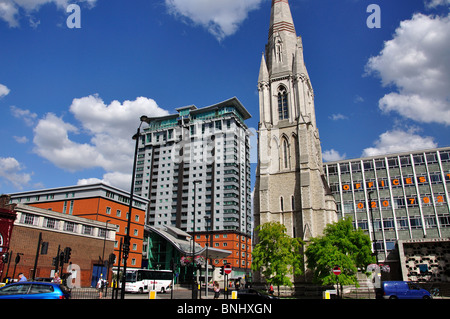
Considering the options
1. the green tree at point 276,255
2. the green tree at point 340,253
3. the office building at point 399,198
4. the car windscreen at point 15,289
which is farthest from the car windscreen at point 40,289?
the office building at point 399,198

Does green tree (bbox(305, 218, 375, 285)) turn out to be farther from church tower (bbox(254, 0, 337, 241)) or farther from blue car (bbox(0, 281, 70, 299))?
blue car (bbox(0, 281, 70, 299))

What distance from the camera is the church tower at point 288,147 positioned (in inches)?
1820

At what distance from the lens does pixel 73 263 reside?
44.2 meters

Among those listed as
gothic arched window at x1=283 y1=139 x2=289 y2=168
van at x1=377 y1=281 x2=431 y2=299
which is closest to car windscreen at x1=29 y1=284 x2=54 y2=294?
van at x1=377 y1=281 x2=431 y2=299

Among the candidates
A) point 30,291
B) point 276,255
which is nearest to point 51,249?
point 276,255

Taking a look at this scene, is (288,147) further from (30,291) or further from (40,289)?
(30,291)

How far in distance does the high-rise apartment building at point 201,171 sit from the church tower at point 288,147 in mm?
46590

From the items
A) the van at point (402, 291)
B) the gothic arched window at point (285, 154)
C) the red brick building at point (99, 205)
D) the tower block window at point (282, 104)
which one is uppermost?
the tower block window at point (282, 104)

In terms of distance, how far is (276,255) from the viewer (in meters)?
37.5

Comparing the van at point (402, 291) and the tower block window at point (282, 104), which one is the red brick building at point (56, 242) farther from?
the tower block window at point (282, 104)

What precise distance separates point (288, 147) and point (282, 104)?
819 centimetres
